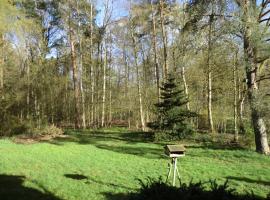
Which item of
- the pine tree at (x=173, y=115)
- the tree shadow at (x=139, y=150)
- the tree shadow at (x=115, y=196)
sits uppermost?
the pine tree at (x=173, y=115)

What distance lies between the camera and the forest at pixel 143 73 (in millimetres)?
11926

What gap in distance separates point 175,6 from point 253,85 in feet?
35.4

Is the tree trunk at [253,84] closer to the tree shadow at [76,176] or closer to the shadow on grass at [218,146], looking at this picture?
the shadow on grass at [218,146]

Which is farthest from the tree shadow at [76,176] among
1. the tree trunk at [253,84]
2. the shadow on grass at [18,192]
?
the tree trunk at [253,84]

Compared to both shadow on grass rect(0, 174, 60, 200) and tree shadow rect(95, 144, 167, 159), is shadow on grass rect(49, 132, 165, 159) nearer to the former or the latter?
tree shadow rect(95, 144, 167, 159)

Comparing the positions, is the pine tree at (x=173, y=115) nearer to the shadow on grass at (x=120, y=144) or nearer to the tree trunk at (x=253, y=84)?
the shadow on grass at (x=120, y=144)

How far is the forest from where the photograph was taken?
11.9m

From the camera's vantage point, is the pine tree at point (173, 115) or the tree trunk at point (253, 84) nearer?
the tree trunk at point (253, 84)

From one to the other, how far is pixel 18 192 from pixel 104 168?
2.99 m

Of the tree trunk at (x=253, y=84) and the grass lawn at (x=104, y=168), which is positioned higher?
A: the tree trunk at (x=253, y=84)

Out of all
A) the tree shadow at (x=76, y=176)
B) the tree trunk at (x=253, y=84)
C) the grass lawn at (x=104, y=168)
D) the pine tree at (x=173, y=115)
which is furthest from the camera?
the pine tree at (x=173, y=115)

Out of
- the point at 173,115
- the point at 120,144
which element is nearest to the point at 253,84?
the point at 173,115

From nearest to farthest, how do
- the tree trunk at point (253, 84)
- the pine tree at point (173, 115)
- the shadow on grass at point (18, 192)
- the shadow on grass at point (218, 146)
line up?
the shadow on grass at point (18, 192) < the tree trunk at point (253, 84) < the shadow on grass at point (218, 146) < the pine tree at point (173, 115)

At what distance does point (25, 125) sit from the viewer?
59.5 feet
